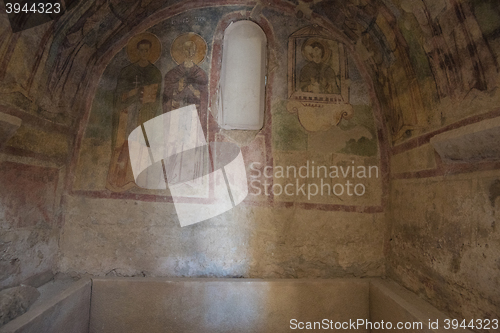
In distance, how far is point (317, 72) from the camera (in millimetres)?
4578

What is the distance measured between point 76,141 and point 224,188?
2158mm

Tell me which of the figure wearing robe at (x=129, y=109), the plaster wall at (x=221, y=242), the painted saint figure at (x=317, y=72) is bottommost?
the plaster wall at (x=221, y=242)

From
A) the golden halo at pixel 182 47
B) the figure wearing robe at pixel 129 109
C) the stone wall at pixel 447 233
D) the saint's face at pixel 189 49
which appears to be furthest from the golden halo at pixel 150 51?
the stone wall at pixel 447 233

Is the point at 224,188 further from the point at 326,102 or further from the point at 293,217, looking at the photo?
the point at 326,102

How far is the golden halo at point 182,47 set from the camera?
14.8 feet

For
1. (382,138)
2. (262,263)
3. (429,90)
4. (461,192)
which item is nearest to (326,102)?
(382,138)

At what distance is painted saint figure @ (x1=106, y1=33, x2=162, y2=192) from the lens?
14.0 feet

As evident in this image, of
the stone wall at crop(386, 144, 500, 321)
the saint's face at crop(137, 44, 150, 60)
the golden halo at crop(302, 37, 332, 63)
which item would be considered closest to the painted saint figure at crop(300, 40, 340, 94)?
the golden halo at crop(302, 37, 332, 63)

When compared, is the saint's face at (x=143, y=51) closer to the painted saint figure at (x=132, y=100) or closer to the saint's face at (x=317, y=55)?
the painted saint figure at (x=132, y=100)

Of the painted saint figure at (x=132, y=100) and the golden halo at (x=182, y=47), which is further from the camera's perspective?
the golden halo at (x=182, y=47)

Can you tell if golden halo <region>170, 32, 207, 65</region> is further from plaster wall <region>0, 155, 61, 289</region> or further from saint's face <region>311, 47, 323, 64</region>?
plaster wall <region>0, 155, 61, 289</region>

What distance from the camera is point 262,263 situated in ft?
14.1

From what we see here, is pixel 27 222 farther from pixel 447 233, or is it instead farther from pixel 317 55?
pixel 447 233

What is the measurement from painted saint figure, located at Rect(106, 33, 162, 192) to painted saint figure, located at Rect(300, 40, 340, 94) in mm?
2157
